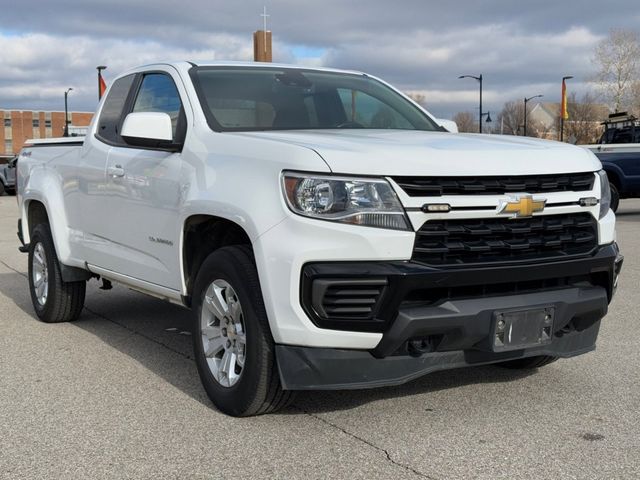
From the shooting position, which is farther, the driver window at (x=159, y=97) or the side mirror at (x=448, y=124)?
the side mirror at (x=448, y=124)

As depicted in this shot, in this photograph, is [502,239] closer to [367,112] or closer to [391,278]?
[391,278]

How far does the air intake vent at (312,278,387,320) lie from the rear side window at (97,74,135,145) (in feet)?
8.45

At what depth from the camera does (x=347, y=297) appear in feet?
11.5

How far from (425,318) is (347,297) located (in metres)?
0.36

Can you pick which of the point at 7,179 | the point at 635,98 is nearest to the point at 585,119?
the point at 635,98

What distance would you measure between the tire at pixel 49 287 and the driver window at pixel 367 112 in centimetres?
276

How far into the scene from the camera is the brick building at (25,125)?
3903 inches

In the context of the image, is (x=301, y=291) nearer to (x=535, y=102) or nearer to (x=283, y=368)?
(x=283, y=368)

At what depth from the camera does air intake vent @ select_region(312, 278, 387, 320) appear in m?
3.46

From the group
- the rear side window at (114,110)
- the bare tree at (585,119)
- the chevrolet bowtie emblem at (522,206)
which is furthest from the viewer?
the bare tree at (585,119)

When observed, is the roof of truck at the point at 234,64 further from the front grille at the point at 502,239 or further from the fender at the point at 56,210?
the front grille at the point at 502,239

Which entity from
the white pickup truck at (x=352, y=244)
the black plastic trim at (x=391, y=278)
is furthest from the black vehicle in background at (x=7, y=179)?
the black plastic trim at (x=391, y=278)

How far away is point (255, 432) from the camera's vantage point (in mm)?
3867

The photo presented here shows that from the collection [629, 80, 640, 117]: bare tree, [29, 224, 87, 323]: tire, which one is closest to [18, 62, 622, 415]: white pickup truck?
[29, 224, 87, 323]: tire
